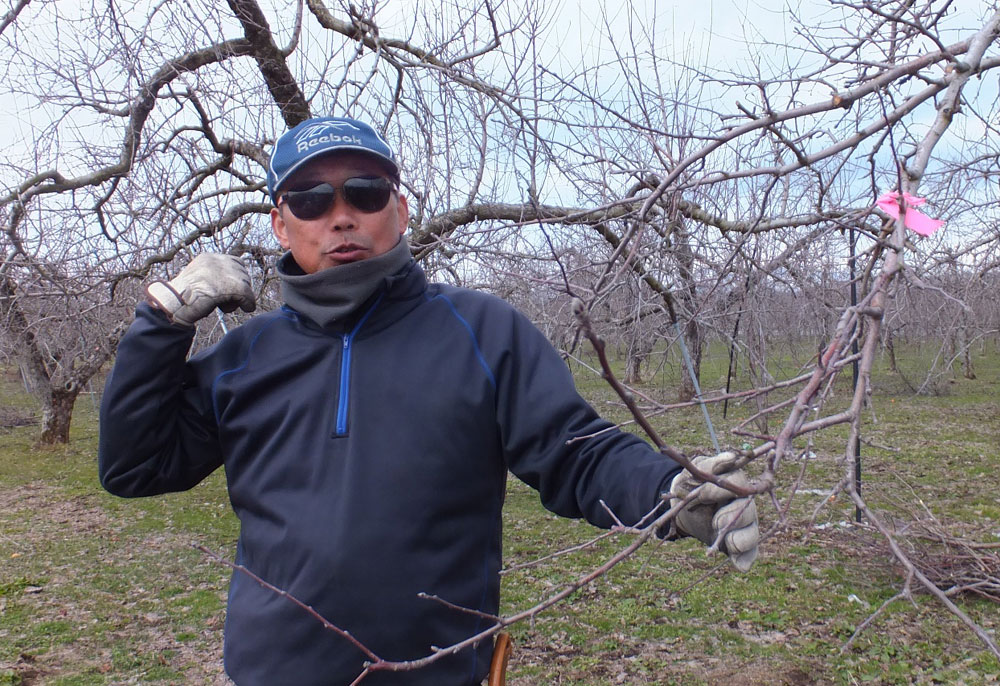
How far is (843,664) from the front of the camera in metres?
4.39

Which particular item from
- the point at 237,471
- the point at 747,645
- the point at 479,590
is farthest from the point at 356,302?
the point at 747,645

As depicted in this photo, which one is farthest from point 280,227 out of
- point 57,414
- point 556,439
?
point 57,414

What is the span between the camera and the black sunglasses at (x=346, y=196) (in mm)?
1832

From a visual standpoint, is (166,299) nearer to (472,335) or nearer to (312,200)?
(312,200)

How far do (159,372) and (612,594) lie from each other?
4474 millimetres

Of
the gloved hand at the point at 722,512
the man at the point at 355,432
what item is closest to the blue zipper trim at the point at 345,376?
the man at the point at 355,432

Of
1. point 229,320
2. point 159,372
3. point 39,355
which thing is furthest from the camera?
point 39,355

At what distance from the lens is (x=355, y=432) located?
1.67m

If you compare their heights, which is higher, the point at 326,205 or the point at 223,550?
the point at 326,205

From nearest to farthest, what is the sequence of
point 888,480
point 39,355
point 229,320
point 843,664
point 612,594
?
point 843,664 → point 612,594 → point 229,320 → point 888,480 → point 39,355

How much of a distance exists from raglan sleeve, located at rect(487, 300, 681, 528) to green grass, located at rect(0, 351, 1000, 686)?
959 millimetres

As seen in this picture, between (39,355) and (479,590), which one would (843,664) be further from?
(39,355)

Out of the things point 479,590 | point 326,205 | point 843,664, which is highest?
point 326,205

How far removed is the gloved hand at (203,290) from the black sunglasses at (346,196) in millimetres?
274
